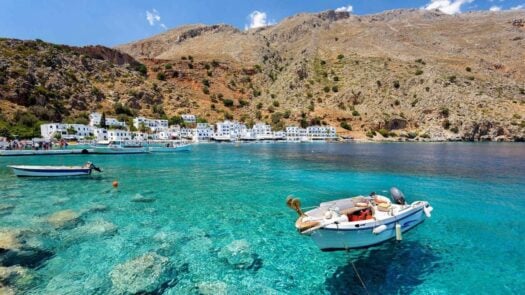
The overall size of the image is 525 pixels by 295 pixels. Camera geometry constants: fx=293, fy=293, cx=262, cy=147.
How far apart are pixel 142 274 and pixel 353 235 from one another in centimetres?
715

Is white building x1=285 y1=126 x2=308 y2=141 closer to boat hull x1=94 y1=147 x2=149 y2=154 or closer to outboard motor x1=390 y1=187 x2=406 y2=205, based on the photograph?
boat hull x1=94 y1=147 x2=149 y2=154

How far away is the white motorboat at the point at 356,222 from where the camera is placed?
9375 mm

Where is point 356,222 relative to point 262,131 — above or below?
below

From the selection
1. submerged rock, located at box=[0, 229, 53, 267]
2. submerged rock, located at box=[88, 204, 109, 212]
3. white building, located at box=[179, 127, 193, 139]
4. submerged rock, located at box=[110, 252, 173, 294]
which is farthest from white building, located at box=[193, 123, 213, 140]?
submerged rock, located at box=[110, 252, 173, 294]

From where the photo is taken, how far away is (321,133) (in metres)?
117

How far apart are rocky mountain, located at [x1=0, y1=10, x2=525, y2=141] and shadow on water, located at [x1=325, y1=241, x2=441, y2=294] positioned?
100 m

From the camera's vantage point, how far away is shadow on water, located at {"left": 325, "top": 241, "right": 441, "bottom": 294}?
9.20 metres

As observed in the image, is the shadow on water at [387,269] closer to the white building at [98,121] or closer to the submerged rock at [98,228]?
the submerged rock at [98,228]

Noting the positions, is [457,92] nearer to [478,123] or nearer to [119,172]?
[478,123]

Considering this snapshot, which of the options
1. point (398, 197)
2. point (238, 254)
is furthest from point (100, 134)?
point (398, 197)

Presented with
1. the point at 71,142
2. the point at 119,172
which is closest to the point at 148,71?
the point at 71,142

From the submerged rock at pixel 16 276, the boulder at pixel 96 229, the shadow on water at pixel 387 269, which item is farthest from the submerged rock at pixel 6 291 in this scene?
the shadow on water at pixel 387 269

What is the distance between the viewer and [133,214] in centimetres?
1666

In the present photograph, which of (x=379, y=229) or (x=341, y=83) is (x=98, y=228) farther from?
(x=341, y=83)
